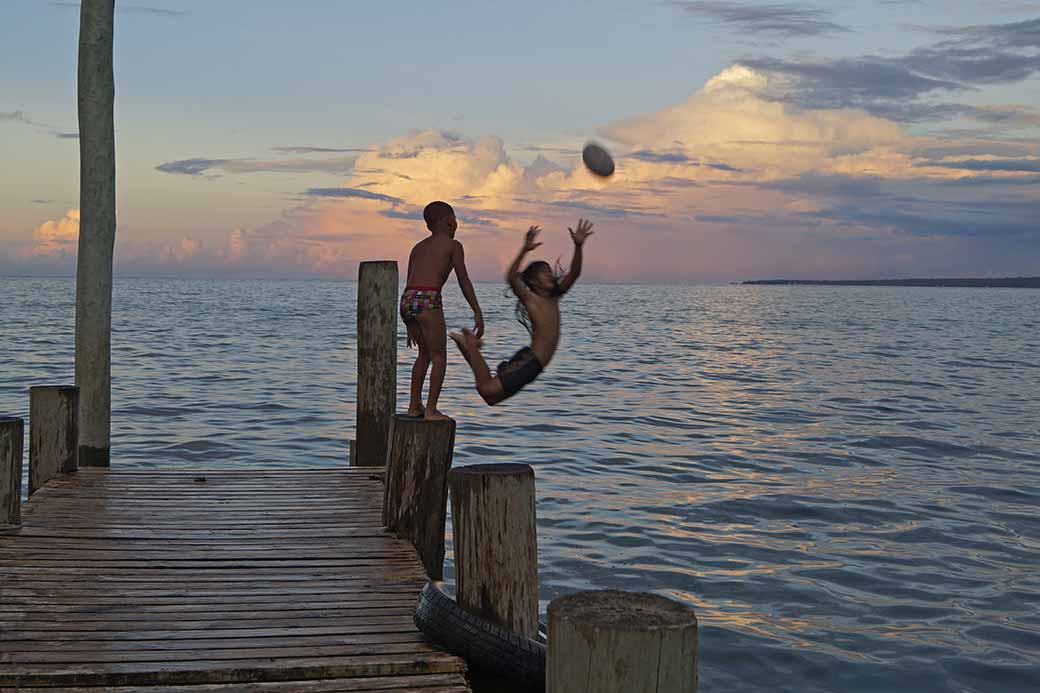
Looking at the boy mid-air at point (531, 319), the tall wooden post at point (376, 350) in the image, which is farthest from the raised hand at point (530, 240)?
the tall wooden post at point (376, 350)

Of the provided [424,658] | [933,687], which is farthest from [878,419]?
[424,658]

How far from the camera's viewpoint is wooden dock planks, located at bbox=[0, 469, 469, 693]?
5043 millimetres

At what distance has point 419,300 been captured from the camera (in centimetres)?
868

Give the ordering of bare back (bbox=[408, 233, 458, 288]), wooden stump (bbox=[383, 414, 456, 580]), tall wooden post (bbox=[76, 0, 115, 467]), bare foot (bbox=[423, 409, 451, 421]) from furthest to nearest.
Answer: tall wooden post (bbox=[76, 0, 115, 467]) < bare back (bbox=[408, 233, 458, 288]) < bare foot (bbox=[423, 409, 451, 421]) < wooden stump (bbox=[383, 414, 456, 580])

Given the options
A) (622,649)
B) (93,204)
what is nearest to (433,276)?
(93,204)

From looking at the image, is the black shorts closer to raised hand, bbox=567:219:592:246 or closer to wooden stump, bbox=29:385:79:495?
raised hand, bbox=567:219:592:246

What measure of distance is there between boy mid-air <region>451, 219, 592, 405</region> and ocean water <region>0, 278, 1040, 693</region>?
3048 mm

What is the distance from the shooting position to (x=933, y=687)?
26.6 ft

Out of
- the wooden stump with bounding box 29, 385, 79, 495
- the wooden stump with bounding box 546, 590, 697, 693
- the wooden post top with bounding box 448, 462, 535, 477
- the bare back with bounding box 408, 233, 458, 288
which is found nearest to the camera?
the wooden stump with bounding box 546, 590, 697, 693

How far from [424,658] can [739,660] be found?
4028mm

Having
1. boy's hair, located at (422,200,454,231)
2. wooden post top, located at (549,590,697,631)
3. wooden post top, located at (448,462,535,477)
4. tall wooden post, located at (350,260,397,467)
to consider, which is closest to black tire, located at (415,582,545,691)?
wooden post top, located at (448,462,535,477)

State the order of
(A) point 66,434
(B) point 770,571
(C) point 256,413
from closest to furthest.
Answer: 1. (A) point 66,434
2. (B) point 770,571
3. (C) point 256,413

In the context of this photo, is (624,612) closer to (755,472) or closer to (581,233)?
(581,233)

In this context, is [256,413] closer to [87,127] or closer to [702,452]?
[702,452]
